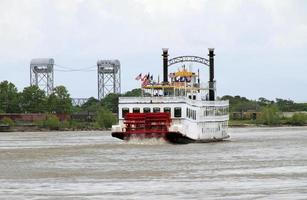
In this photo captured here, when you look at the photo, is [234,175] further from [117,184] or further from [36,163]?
[36,163]

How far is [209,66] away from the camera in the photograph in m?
120

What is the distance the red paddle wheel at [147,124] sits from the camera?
320 ft

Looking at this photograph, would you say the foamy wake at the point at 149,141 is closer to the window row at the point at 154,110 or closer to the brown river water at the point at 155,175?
the window row at the point at 154,110

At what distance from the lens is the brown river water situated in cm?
4631

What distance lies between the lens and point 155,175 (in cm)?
5841

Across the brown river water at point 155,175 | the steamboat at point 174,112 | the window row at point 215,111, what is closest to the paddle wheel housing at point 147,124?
the steamboat at point 174,112

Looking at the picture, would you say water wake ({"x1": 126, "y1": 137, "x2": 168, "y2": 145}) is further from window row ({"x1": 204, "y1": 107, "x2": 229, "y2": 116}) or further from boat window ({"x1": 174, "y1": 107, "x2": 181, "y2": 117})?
window row ({"x1": 204, "y1": 107, "x2": 229, "y2": 116})

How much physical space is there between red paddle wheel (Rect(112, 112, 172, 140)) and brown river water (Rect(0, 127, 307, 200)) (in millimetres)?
9511

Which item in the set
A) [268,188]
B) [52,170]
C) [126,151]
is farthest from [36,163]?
[268,188]

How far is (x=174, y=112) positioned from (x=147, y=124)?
3324 millimetres

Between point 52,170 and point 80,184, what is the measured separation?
12.6 metres

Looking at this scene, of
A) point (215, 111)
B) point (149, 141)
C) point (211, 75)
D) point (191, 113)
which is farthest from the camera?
point (211, 75)

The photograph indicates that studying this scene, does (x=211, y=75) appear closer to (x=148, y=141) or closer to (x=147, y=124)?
(x=148, y=141)

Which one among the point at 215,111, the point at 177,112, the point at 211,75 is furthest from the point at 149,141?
the point at 211,75
